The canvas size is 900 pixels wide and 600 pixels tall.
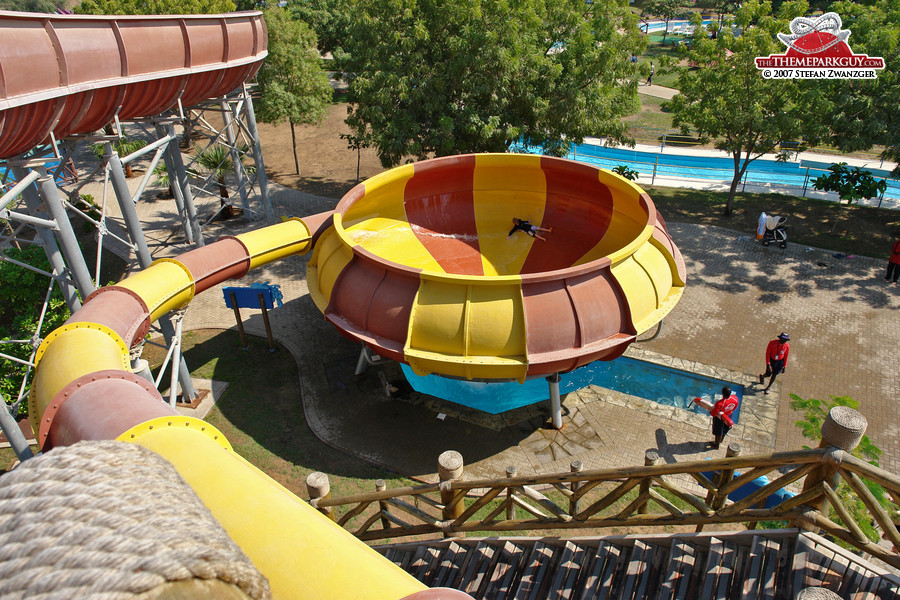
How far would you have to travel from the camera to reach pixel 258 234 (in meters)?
13.3

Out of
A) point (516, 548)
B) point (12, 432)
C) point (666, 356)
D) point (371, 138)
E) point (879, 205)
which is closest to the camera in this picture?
point (516, 548)

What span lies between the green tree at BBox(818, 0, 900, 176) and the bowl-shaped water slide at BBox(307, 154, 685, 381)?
1070cm

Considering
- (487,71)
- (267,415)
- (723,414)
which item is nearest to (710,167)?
(487,71)

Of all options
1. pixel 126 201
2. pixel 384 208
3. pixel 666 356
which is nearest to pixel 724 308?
pixel 666 356

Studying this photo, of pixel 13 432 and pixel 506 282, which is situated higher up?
pixel 506 282

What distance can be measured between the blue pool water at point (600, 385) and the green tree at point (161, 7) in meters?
21.3

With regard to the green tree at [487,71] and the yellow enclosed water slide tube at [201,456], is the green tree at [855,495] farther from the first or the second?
the green tree at [487,71]

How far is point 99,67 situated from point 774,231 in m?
20.6

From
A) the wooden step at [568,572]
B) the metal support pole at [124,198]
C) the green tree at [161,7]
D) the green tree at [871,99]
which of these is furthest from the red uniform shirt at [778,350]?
the green tree at [161,7]

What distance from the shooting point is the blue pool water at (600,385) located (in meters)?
12.9

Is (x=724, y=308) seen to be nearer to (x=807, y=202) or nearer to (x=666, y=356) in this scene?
(x=666, y=356)

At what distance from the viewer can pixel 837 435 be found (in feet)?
14.4

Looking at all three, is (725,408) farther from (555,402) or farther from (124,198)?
(124,198)

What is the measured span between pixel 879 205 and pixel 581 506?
21.1m
